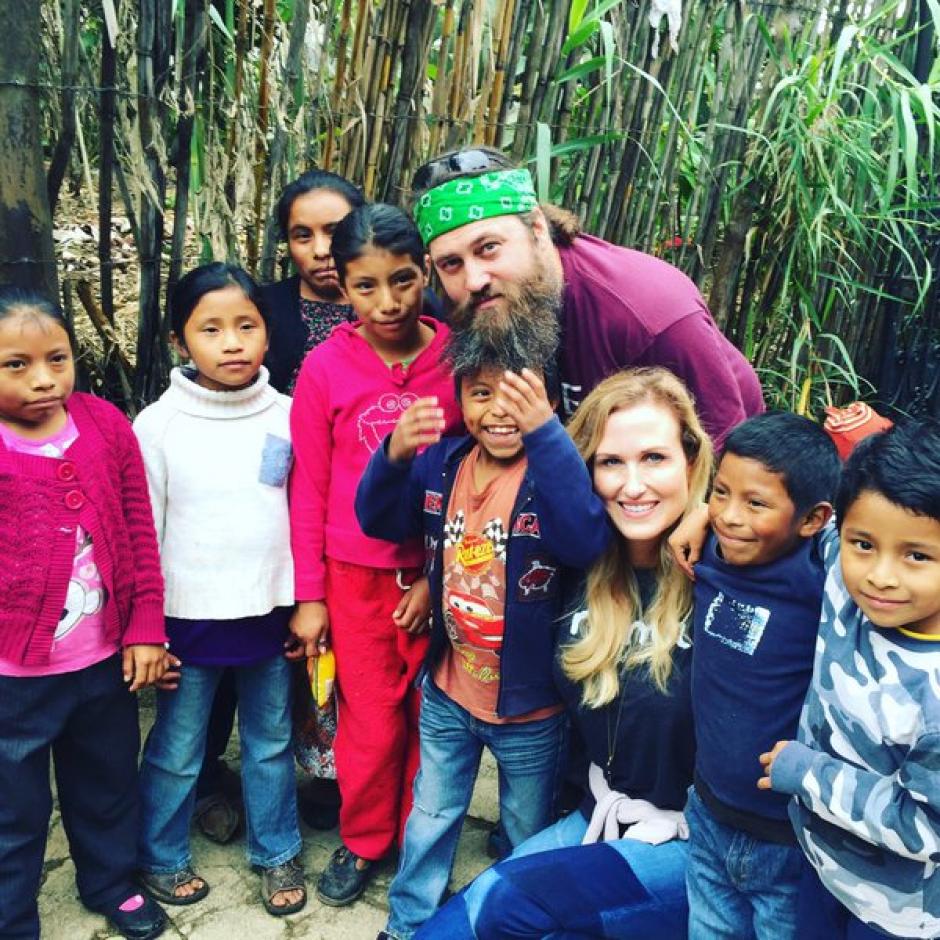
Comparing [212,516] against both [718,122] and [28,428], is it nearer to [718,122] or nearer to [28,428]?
[28,428]

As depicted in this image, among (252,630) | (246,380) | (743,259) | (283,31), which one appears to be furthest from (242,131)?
(743,259)

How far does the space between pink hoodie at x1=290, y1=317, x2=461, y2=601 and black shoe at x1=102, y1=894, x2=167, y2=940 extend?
0.83 metres

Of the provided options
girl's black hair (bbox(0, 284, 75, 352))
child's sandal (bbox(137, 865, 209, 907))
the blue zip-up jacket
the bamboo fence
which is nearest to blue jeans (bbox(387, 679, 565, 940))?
the blue zip-up jacket

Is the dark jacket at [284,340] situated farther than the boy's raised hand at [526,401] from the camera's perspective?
Yes

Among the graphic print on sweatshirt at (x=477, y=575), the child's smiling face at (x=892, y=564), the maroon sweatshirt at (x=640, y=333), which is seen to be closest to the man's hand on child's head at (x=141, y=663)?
the graphic print on sweatshirt at (x=477, y=575)

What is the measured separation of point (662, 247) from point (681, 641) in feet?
6.89

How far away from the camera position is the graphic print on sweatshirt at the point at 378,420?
2.38 metres

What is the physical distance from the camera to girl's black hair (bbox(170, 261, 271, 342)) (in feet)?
7.62

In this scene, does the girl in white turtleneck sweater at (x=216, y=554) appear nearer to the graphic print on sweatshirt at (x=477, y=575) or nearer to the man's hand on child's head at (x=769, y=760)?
the graphic print on sweatshirt at (x=477, y=575)

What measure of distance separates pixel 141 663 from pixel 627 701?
1081 millimetres

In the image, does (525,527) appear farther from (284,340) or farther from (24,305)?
(24,305)

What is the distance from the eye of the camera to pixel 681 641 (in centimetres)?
202

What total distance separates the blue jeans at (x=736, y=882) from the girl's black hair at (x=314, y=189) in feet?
5.57

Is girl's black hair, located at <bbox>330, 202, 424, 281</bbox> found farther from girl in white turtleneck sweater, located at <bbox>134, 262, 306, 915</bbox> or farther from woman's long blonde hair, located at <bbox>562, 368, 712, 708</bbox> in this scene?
woman's long blonde hair, located at <bbox>562, 368, 712, 708</bbox>
